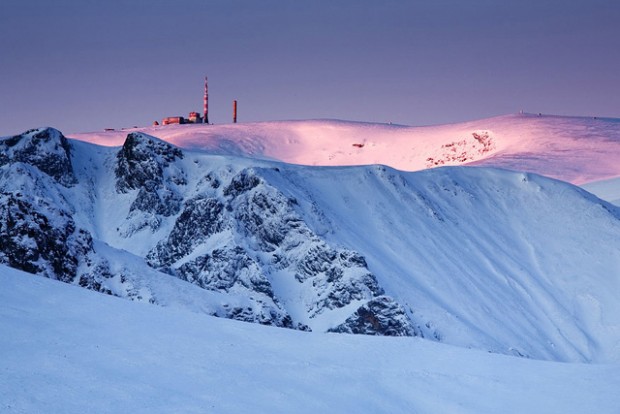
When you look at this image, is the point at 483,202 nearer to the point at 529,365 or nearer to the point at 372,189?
the point at 372,189

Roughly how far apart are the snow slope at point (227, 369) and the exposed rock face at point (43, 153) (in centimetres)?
8177

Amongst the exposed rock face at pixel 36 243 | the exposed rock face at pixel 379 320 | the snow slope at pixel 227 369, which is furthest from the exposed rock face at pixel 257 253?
the snow slope at pixel 227 369

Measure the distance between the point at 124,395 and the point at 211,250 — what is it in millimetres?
70376

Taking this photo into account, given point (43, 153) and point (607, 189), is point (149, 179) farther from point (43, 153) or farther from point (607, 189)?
point (607, 189)

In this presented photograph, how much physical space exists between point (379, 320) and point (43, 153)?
53.6 metres

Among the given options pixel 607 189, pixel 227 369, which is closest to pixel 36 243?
pixel 227 369

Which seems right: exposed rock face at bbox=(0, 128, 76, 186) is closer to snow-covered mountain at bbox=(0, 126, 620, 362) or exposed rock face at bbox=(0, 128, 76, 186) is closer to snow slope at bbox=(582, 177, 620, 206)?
snow-covered mountain at bbox=(0, 126, 620, 362)

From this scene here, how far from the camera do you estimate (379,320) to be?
299ft

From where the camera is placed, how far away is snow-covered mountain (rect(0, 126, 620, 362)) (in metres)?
75.9

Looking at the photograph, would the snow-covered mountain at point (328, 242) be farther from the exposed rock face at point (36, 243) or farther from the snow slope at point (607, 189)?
the snow slope at point (607, 189)

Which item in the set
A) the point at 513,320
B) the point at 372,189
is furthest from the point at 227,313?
the point at 372,189

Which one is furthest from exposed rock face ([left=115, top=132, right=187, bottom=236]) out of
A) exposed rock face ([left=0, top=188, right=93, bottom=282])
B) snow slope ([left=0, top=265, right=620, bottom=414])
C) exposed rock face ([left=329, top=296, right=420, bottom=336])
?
snow slope ([left=0, top=265, right=620, bottom=414])

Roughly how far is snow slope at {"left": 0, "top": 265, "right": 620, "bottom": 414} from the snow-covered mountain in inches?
1082

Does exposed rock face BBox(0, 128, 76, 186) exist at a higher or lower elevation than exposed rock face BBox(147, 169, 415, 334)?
higher
